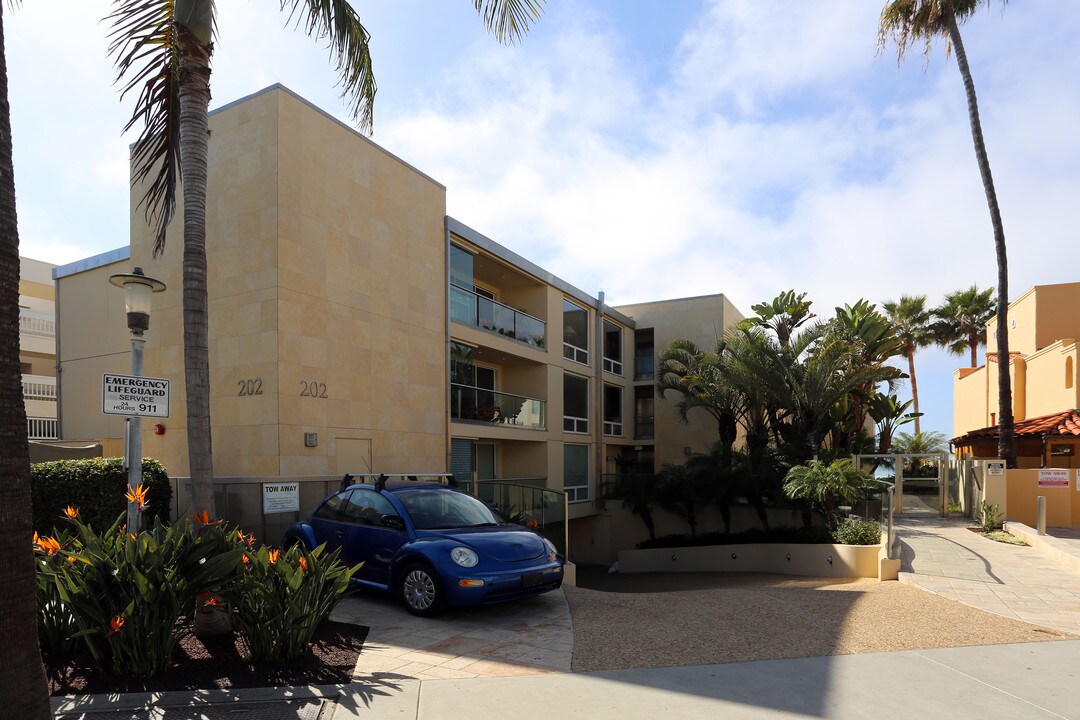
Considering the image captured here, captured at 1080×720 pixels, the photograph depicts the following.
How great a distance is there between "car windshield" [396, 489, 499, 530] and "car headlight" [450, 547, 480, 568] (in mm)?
791

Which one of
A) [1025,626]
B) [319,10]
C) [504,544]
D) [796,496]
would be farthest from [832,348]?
[319,10]

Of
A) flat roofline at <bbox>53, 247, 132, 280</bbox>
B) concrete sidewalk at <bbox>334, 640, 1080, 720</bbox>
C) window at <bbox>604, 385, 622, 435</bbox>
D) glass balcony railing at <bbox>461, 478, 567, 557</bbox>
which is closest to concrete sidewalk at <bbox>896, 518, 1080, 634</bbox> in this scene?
concrete sidewalk at <bbox>334, 640, 1080, 720</bbox>

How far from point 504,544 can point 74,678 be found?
417cm

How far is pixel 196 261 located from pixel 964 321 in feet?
125

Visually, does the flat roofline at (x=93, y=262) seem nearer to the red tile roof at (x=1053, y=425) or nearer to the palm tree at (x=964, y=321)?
the red tile roof at (x=1053, y=425)

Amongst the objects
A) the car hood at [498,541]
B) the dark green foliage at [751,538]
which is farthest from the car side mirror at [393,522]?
the dark green foliage at [751,538]

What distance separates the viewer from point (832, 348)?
19.4 metres

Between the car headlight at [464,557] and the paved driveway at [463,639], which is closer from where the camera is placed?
the paved driveway at [463,639]

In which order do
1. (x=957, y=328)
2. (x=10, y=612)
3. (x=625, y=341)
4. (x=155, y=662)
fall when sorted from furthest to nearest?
(x=957, y=328), (x=625, y=341), (x=155, y=662), (x=10, y=612)

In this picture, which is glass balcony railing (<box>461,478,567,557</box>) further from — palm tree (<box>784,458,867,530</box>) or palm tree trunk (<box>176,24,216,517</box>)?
palm tree trunk (<box>176,24,216,517</box>)

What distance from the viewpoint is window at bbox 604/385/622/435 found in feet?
86.2

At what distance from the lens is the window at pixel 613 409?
26.3m

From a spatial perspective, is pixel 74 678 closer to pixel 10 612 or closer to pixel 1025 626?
pixel 10 612

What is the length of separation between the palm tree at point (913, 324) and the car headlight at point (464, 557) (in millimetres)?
32363
